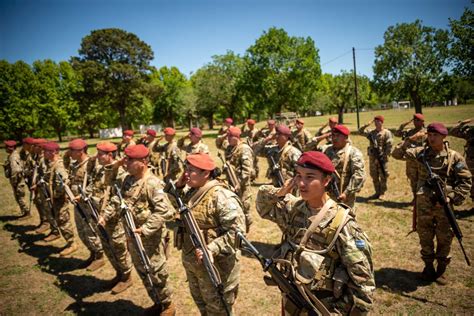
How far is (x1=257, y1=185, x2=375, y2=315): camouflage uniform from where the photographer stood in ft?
7.67

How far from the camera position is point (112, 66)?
34.8 metres

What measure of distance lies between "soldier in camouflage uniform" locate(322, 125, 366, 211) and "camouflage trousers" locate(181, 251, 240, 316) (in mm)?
2802

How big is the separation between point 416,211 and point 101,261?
25.1 feet

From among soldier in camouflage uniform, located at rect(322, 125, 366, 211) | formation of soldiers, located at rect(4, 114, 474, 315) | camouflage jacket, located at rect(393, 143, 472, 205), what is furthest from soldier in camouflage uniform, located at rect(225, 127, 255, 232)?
camouflage jacket, located at rect(393, 143, 472, 205)

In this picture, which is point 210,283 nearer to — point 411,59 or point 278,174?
point 278,174

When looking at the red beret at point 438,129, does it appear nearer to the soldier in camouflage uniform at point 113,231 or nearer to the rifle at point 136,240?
the rifle at point 136,240

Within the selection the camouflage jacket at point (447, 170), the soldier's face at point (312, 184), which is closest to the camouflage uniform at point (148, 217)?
the soldier's face at point (312, 184)

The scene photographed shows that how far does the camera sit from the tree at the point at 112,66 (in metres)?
34.5

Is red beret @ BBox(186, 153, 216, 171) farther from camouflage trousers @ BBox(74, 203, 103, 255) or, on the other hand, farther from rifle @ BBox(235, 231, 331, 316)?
camouflage trousers @ BBox(74, 203, 103, 255)

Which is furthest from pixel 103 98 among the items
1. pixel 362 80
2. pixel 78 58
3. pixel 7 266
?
pixel 362 80

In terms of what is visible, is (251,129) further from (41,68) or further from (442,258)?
(41,68)

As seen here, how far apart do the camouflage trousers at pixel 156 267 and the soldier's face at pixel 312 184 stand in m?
3.07

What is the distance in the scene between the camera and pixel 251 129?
1499 cm

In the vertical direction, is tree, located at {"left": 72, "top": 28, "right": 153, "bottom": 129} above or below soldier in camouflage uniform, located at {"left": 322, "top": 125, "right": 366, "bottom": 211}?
above
